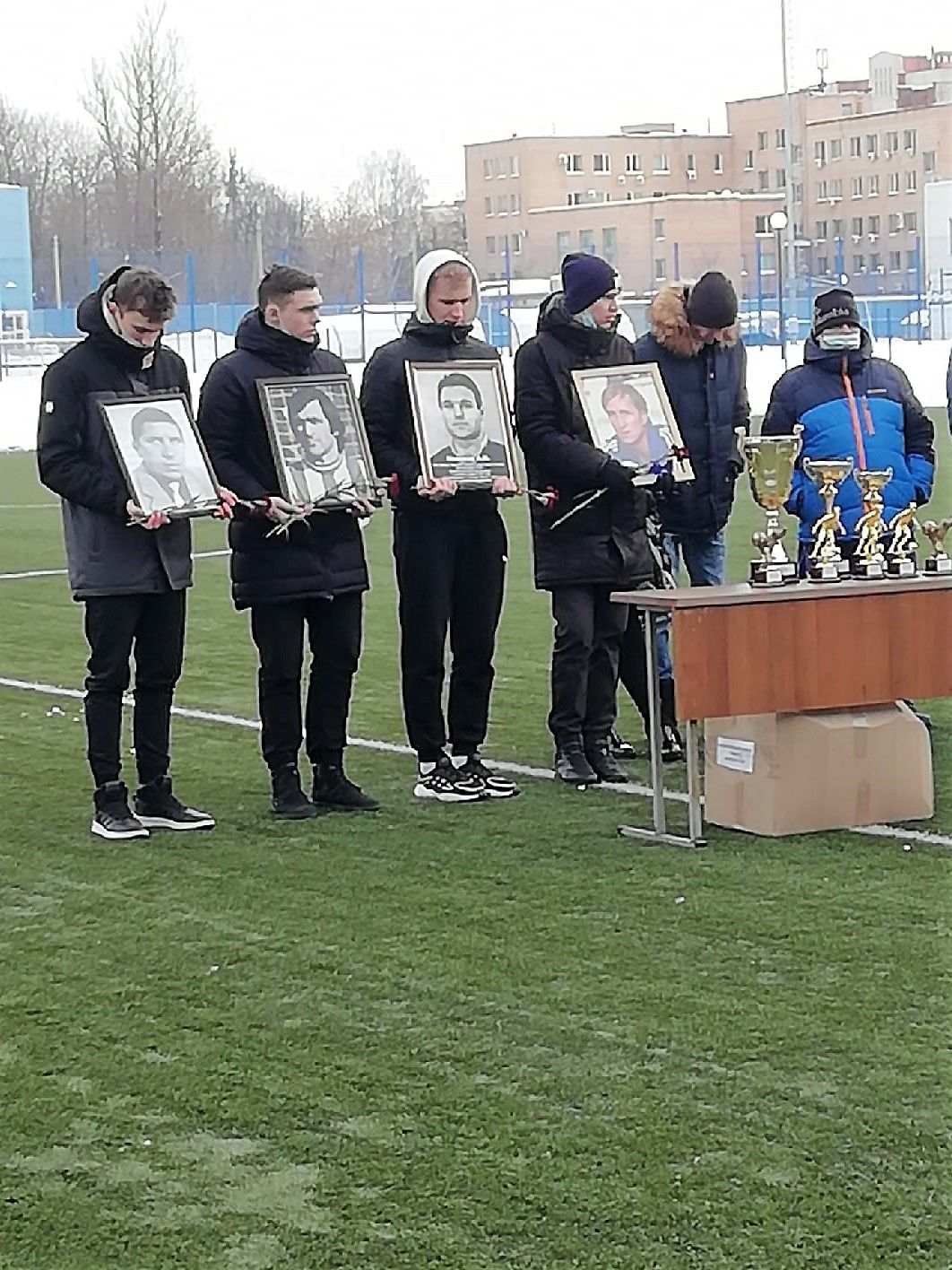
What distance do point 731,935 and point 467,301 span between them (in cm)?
250

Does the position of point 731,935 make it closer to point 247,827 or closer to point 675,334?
point 247,827

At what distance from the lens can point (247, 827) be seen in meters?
6.85

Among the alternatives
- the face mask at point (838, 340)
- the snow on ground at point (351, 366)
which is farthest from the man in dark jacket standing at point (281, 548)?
the snow on ground at point (351, 366)

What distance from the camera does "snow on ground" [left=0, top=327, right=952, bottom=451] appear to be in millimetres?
32969

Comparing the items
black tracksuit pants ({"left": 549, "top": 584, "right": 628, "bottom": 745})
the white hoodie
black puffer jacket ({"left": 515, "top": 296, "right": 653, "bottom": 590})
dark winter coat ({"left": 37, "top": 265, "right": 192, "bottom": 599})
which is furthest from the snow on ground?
dark winter coat ({"left": 37, "top": 265, "right": 192, "bottom": 599})

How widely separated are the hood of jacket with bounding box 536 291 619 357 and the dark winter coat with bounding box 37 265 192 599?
126cm

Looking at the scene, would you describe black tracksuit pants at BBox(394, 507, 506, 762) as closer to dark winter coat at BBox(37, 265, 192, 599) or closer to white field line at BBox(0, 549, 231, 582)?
dark winter coat at BBox(37, 265, 192, 599)

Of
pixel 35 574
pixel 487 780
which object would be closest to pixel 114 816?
pixel 487 780

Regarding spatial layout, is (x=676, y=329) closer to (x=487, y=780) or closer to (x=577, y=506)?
(x=577, y=506)

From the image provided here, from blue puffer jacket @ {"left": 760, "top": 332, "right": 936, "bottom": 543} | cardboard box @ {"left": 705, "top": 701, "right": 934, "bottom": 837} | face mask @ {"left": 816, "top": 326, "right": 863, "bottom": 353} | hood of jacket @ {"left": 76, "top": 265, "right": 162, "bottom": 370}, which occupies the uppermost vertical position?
hood of jacket @ {"left": 76, "top": 265, "right": 162, "bottom": 370}

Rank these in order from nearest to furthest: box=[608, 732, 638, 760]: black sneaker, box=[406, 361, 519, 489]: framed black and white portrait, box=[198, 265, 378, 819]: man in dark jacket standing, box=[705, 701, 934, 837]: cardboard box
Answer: box=[705, 701, 934, 837]: cardboard box → box=[198, 265, 378, 819]: man in dark jacket standing → box=[406, 361, 519, 489]: framed black and white portrait → box=[608, 732, 638, 760]: black sneaker

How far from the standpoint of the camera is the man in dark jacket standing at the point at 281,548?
681 cm

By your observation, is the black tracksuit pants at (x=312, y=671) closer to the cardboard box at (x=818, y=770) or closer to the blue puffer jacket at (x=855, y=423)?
the cardboard box at (x=818, y=770)

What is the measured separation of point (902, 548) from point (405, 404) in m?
1.61
